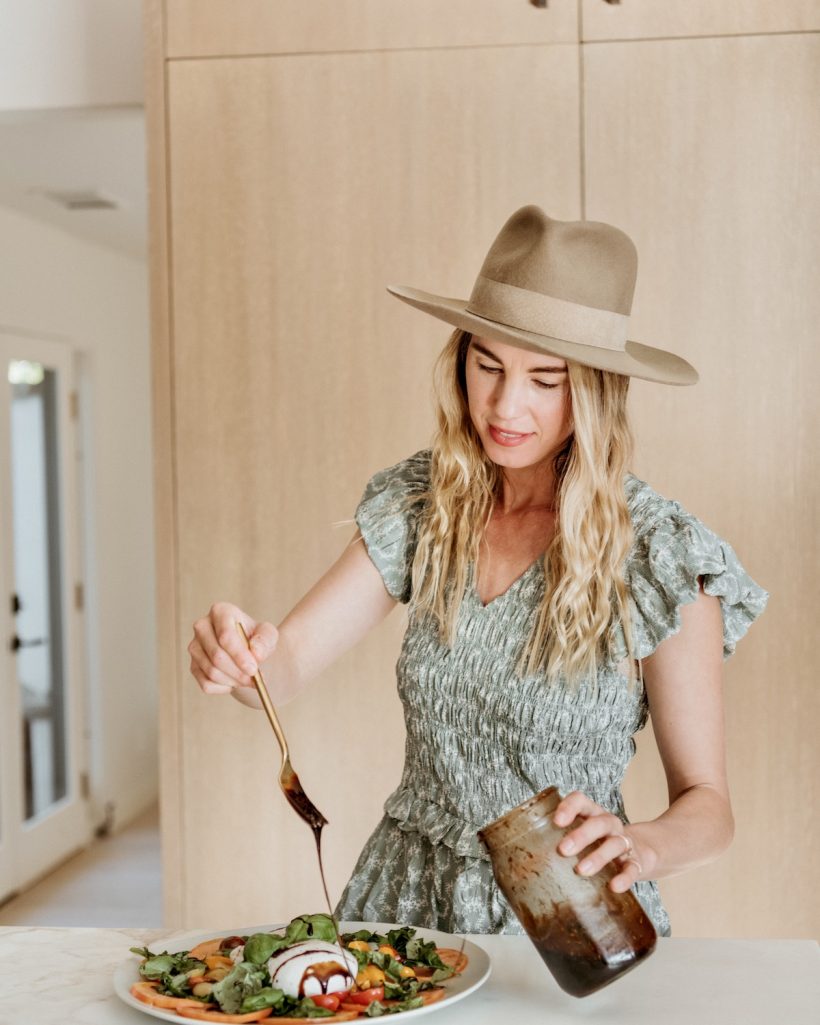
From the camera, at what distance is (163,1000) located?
1.00m

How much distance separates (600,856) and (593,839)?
0.05 feet

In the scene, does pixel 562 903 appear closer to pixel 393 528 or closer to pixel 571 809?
pixel 571 809

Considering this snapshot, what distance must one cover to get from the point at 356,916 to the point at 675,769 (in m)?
0.41

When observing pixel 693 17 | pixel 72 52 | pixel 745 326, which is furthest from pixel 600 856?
pixel 72 52

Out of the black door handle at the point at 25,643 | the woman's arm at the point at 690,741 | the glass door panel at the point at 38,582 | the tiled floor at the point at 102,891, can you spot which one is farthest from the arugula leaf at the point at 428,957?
the glass door panel at the point at 38,582

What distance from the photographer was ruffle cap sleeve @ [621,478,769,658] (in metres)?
1.36

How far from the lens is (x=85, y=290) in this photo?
595cm

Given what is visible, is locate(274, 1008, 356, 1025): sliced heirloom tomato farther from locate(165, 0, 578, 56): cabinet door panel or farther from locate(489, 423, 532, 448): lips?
locate(165, 0, 578, 56): cabinet door panel

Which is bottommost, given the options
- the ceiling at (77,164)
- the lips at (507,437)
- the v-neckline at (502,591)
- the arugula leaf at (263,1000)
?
the arugula leaf at (263,1000)

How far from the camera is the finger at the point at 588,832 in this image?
3.20 feet

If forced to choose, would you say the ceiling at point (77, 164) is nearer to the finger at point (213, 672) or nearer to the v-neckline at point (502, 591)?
the v-neckline at point (502, 591)

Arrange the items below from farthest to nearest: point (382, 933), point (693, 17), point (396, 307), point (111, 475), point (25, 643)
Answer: point (111, 475) → point (25, 643) → point (396, 307) → point (693, 17) → point (382, 933)

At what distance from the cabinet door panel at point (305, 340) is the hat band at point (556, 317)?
3.92 ft

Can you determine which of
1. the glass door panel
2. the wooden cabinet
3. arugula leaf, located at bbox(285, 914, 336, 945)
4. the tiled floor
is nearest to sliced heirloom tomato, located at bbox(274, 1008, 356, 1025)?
arugula leaf, located at bbox(285, 914, 336, 945)
